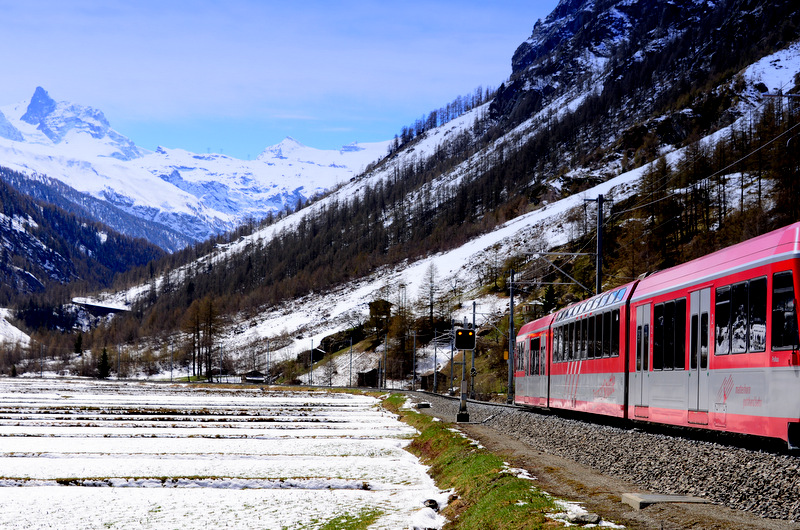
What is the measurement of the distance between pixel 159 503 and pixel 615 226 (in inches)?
5272

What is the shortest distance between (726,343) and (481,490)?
6.22m

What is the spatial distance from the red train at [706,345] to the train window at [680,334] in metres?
0.03

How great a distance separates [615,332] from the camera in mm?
24469

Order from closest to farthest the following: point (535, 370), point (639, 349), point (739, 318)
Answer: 1. point (739, 318)
2. point (639, 349)
3. point (535, 370)

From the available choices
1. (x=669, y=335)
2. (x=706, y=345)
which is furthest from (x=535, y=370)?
(x=706, y=345)

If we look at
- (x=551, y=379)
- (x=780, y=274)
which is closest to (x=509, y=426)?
(x=551, y=379)

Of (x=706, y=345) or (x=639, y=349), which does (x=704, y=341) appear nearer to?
(x=706, y=345)

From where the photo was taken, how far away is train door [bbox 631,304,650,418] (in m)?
21.3

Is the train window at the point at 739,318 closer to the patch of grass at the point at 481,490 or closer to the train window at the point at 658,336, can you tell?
the train window at the point at 658,336

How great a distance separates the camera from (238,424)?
48.1 m

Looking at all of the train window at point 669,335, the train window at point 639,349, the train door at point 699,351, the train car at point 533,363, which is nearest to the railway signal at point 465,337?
the train car at point 533,363

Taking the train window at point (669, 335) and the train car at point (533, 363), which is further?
the train car at point (533, 363)

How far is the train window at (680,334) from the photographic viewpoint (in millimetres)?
18656

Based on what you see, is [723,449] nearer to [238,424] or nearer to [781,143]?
[238,424]
